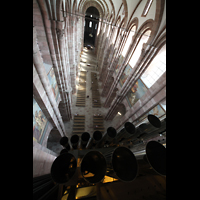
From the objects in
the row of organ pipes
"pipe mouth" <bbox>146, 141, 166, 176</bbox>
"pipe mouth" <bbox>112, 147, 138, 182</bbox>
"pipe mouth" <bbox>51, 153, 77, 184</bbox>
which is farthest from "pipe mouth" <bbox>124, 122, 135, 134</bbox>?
"pipe mouth" <bbox>51, 153, 77, 184</bbox>

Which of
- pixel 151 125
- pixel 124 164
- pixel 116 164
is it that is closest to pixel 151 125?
pixel 151 125

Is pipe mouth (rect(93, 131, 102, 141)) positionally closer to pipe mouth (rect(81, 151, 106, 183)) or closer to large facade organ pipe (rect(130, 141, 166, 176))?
pipe mouth (rect(81, 151, 106, 183))

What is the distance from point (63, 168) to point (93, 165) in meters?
0.78

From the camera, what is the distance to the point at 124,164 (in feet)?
7.16

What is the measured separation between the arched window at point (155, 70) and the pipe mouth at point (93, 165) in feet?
21.6

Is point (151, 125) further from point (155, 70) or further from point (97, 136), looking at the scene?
point (155, 70)

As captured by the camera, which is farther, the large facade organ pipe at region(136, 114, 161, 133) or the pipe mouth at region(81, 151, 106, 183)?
the large facade organ pipe at region(136, 114, 161, 133)

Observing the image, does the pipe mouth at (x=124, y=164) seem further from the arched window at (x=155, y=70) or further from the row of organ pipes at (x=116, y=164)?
the arched window at (x=155, y=70)

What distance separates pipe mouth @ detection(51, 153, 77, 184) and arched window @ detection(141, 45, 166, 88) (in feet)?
22.8

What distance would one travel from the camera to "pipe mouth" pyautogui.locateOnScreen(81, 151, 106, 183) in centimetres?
216
